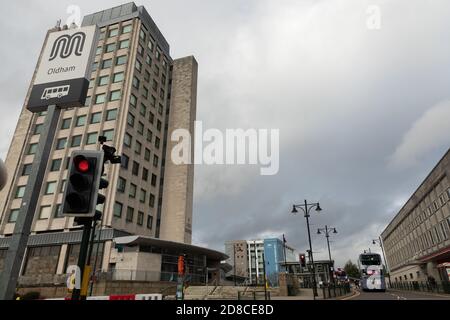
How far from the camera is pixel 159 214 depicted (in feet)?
160

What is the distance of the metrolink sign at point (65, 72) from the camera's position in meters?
7.23

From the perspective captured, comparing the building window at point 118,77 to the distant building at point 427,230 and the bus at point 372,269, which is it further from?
the distant building at point 427,230

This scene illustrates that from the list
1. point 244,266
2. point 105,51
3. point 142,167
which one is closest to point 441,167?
point 142,167

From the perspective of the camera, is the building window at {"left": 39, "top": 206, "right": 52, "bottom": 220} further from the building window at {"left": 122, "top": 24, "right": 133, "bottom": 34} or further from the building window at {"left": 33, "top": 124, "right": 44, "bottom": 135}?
the building window at {"left": 122, "top": 24, "right": 133, "bottom": 34}

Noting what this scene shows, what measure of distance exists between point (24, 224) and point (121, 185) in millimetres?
35487

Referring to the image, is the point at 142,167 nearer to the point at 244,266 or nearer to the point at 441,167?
the point at 441,167

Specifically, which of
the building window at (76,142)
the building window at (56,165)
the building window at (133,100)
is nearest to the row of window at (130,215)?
the building window at (56,165)

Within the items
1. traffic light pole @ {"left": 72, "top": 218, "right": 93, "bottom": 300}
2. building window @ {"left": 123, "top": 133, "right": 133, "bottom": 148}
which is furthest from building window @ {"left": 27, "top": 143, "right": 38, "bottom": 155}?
traffic light pole @ {"left": 72, "top": 218, "right": 93, "bottom": 300}

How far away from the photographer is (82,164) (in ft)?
14.2

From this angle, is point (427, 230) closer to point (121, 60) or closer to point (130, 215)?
point (130, 215)

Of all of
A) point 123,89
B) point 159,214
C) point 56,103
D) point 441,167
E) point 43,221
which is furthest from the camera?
point 159,214

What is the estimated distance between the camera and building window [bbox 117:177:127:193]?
38.6 m

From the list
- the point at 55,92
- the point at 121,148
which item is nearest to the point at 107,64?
the point at 121,148
